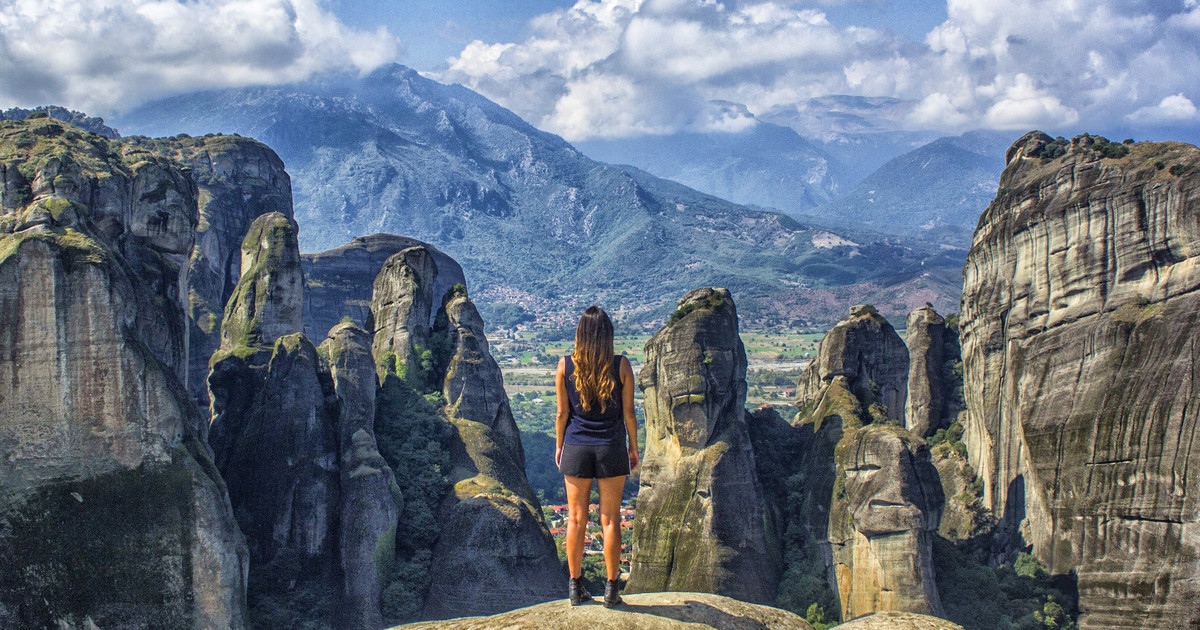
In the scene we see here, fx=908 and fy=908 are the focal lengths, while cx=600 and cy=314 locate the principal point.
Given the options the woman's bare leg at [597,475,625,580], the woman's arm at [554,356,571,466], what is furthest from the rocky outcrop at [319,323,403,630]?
the woman's arm at [554,356,571,466]

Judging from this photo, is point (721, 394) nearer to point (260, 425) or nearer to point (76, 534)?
point (260, 425)

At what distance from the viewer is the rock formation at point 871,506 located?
3083cm

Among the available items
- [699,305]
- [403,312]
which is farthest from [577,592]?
[403,312]

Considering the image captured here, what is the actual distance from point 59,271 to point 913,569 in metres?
27.9

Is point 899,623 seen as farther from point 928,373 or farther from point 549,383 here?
point 549,383

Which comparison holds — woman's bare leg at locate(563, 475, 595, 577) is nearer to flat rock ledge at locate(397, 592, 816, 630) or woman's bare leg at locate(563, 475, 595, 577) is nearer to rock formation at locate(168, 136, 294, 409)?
flat rock ledge at locate(397, 592, 816, 630)

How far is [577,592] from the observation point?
12359 millimetres

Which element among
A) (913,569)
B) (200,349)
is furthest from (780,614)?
(200,349)

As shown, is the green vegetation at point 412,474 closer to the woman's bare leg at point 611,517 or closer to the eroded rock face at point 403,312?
the eroded rock face at point 403,312

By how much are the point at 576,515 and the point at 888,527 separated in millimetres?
21835

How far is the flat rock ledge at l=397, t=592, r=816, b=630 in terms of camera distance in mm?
11781

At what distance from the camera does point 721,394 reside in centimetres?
3647

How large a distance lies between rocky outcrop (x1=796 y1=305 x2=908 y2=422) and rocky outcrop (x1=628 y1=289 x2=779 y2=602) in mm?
5884

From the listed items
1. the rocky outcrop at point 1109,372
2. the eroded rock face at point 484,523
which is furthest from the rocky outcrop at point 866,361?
the eroded rock face at point 484,523
